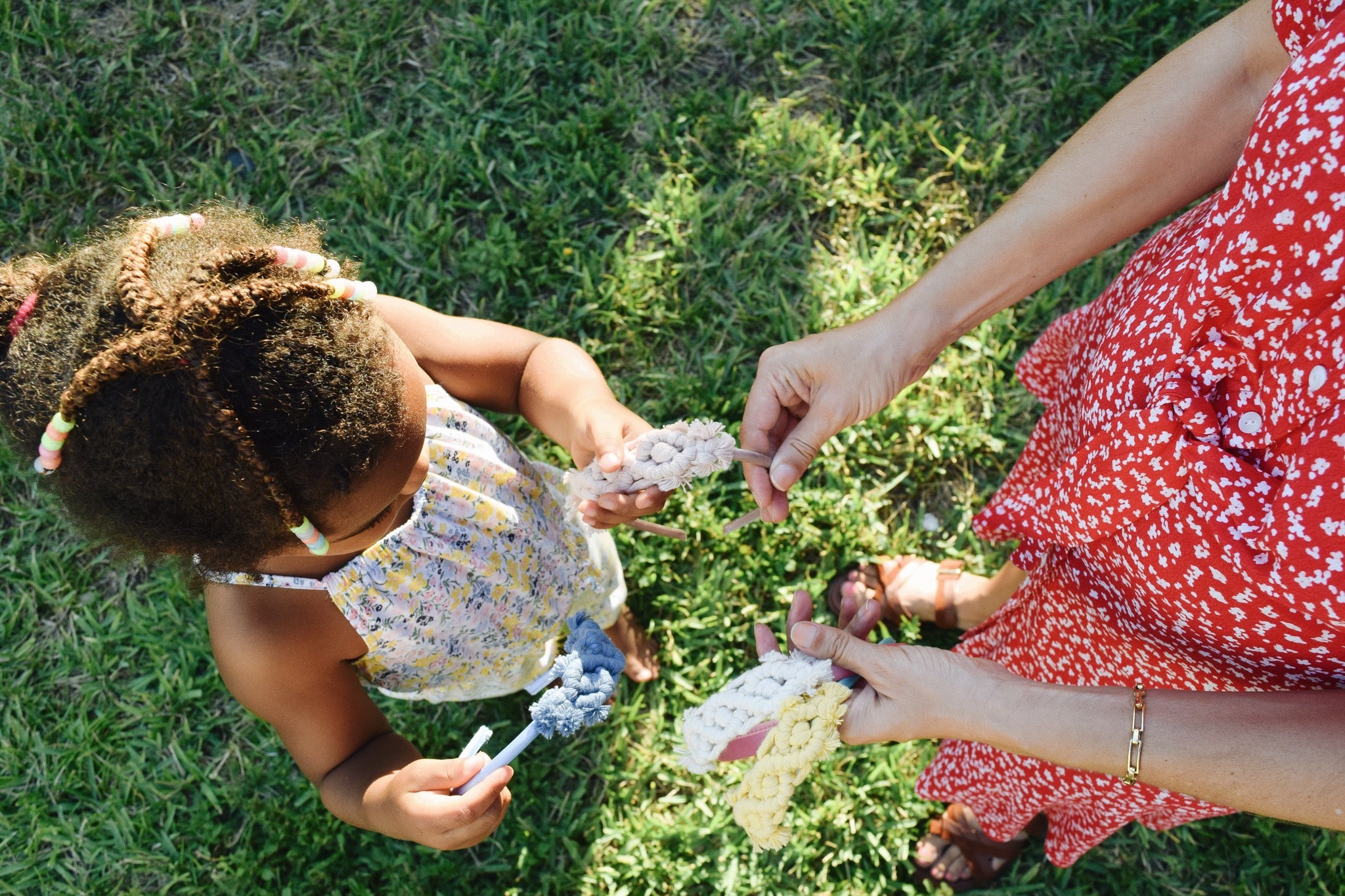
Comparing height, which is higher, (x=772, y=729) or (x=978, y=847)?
(x=772, y=729)

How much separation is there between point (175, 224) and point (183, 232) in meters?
0.02

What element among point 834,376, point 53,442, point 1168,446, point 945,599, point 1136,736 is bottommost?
point 945,599

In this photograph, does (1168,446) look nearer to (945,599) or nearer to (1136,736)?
(1136,736)

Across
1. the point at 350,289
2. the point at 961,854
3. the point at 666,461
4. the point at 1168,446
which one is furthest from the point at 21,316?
the point at 961,854

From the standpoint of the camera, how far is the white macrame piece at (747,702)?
61.7 inches

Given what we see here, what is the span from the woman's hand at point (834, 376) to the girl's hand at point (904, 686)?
1.09 ft

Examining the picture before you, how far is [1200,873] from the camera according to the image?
7.78 feet

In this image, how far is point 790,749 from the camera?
1.54 meters

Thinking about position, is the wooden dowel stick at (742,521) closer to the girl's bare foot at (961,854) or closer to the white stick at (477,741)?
the white stick at (477,741)

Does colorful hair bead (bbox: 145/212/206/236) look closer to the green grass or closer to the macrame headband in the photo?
the macrame headband

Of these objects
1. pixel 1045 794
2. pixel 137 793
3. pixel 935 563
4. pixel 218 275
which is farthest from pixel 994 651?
pixel 137 793

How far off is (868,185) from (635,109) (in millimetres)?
765

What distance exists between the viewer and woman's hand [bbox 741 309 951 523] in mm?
1744

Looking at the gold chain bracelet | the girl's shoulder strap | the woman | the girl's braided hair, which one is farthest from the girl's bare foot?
the girl's braided hair
